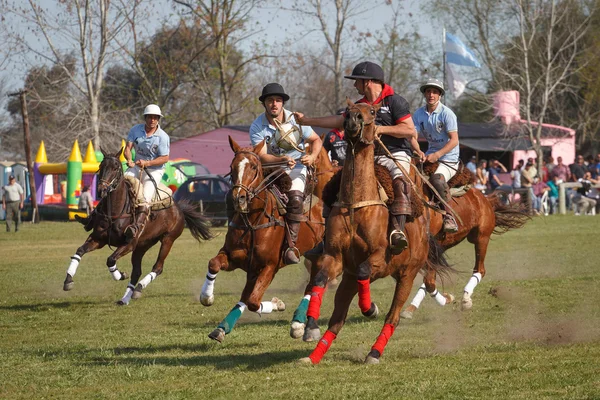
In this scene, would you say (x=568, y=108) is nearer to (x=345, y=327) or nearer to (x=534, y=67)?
(x=534, y=67)

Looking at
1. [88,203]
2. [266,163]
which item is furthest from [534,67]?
[266,163]

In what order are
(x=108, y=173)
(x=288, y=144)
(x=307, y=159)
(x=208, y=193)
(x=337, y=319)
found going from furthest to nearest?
(x=208, y=193) → (x=108, y=173) → (x=288, y=144) → (x=307, y=159) → (x=337, y=319)

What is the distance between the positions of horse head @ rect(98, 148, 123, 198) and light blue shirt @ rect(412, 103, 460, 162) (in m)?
4.61

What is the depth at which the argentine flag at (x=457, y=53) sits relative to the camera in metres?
40.8

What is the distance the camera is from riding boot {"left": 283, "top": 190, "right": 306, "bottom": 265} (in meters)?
10.9

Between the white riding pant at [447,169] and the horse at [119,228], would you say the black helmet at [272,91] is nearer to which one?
the white riding pant at [447,169]

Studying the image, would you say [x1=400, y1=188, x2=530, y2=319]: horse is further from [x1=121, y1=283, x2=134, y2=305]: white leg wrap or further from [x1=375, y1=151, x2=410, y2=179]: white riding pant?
[x1=121, y1=283, x2=134, y2=305]: white leg wrap

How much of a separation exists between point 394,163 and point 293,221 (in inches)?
75.7

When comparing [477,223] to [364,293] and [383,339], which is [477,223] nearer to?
[383,339]

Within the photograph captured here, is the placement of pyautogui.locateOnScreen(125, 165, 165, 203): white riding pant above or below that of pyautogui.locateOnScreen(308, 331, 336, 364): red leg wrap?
above

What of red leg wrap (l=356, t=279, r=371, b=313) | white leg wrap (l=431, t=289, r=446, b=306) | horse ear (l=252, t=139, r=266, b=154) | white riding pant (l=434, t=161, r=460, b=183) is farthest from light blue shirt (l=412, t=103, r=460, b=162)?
red leg wrap (l=356, t=279, r=371, b=313)

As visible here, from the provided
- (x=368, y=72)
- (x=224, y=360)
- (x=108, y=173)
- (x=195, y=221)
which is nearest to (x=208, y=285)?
(x=224, y=360)

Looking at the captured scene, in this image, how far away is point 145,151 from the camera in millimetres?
15070

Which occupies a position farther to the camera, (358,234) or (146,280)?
(146,280)
